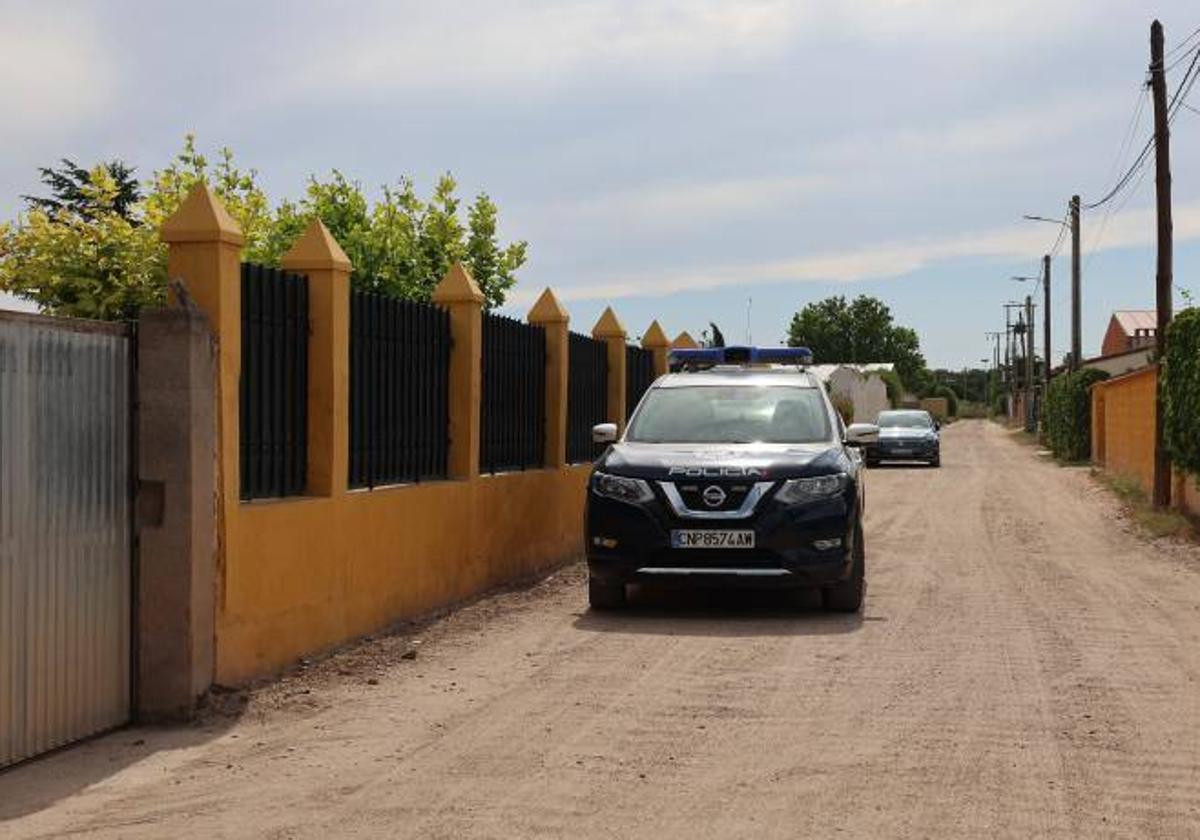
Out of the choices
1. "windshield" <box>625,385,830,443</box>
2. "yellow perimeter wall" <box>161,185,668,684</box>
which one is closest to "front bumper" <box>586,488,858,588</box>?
"windshield" <box>625,385,830,443</box>

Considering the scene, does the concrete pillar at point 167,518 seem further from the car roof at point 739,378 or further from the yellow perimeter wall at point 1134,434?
the yellow perimeter wall at point 1134,434

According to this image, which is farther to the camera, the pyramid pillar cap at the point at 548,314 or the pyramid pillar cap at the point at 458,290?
the pyramid pillar cap at the point at 548,314

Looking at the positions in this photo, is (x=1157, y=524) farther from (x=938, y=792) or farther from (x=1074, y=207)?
(x=1074, y=207)

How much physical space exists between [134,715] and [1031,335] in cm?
8183

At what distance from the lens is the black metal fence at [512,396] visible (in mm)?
12352

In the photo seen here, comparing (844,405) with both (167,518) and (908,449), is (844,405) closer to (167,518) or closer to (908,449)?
(908,449)

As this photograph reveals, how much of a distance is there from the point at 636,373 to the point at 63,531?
1226 cm

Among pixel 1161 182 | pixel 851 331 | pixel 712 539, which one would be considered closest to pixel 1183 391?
pixel 1161 182

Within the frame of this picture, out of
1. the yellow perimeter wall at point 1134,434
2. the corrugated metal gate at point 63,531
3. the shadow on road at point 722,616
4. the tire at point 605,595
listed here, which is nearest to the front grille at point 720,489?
the shadow on road at point 722,616

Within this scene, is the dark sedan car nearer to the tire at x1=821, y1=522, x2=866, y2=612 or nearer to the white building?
the white building

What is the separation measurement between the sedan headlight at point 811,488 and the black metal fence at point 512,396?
299 centimetres

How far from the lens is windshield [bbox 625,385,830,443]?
11.2 meters

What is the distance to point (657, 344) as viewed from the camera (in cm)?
1930

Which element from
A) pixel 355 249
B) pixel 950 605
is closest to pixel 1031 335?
pixel 355 249
